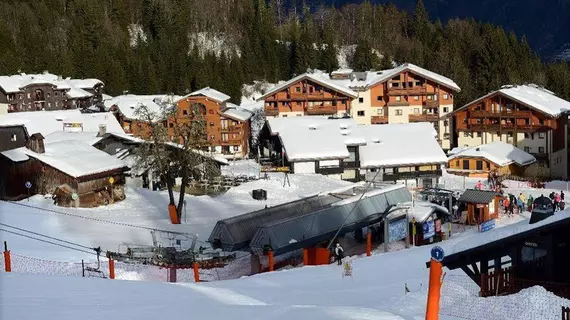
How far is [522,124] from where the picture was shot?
54.4 meters

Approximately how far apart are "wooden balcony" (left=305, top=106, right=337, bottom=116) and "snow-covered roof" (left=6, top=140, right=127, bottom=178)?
26007mm

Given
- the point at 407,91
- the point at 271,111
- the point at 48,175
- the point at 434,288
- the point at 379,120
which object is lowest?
the point at 434,288

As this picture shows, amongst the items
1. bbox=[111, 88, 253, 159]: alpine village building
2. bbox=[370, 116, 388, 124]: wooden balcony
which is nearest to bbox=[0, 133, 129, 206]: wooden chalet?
bbox=[111, 88, 253, 159]: alpine village building

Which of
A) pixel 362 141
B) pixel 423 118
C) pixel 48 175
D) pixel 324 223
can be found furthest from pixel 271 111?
pixel 324 223

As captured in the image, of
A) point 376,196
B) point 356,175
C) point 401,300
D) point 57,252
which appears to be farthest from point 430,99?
point 401,300

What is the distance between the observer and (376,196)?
29.2 metres

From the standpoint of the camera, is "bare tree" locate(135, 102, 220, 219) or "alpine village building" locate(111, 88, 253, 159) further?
"alpine village building" locate(111, 88, 253, 159)

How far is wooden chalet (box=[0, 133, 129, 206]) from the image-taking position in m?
31.8

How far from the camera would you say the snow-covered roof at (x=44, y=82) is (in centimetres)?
6950

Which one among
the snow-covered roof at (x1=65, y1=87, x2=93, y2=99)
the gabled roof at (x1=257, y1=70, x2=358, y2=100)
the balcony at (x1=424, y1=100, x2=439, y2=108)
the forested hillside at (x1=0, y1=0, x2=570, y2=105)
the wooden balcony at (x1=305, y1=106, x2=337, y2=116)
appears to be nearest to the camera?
the gabled roof at (x1=257, y1=70, x2=358, y2=100)

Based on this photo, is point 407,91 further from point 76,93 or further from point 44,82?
point 44,82

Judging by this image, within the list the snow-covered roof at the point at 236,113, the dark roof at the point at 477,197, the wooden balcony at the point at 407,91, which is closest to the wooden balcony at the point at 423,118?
the wooden balcony at the point at 407,91

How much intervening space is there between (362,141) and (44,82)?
38.5 meters

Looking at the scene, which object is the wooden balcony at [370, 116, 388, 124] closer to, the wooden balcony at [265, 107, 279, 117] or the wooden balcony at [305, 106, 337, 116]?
the wooden balcony at [305, 106, 337, 116]
